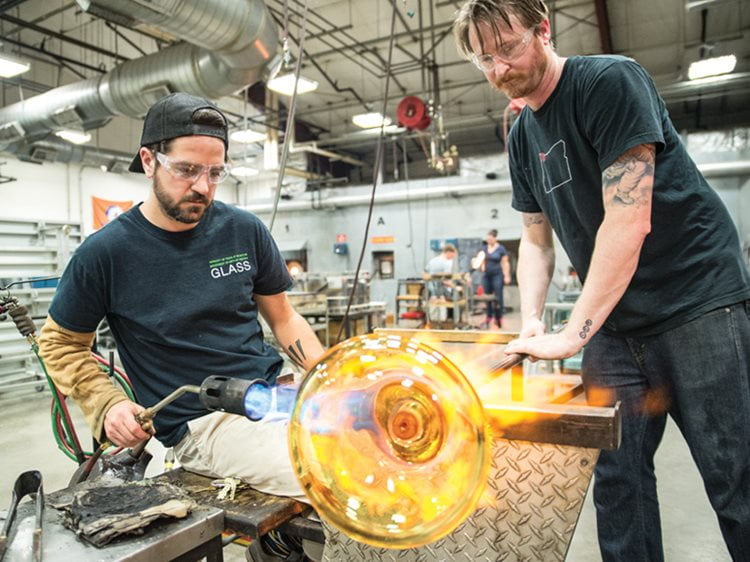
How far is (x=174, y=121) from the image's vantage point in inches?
55.0

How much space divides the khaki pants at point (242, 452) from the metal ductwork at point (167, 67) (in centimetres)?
398

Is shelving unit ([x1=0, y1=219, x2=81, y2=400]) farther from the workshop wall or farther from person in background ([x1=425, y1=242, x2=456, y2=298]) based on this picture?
person in background ([x1=425, y1=242, x2=456, y2=298])

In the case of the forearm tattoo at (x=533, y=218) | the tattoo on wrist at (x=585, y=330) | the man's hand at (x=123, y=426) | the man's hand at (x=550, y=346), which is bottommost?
the man's hand at (x=123, y=426)

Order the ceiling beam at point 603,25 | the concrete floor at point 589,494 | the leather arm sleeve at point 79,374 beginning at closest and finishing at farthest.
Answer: the leather arm sleeve at point 79,374, the concrete floor at point 589,494, the ceiling beam at point 603,25

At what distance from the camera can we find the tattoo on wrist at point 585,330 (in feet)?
3.53

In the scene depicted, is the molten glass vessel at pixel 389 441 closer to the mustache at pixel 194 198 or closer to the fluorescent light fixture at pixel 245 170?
the mustache at pixel 194 198

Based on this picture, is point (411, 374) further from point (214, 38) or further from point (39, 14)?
point (39, 14)

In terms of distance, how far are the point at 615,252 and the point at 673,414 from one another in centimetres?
50

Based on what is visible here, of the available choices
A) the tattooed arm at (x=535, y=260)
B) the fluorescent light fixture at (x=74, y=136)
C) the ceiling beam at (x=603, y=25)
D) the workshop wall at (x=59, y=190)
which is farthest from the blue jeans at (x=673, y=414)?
the workshop wall at (x=59, y=190)

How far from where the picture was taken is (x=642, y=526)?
51.0 inches

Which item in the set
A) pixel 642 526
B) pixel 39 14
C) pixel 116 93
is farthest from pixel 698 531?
pixel 39 14

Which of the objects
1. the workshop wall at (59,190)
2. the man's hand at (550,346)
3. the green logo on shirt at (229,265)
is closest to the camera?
the man's hand at (550,346)

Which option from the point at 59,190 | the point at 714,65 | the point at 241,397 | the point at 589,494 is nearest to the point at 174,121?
the point at 241,397

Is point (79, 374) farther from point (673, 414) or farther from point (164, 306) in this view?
point (673, 414)
